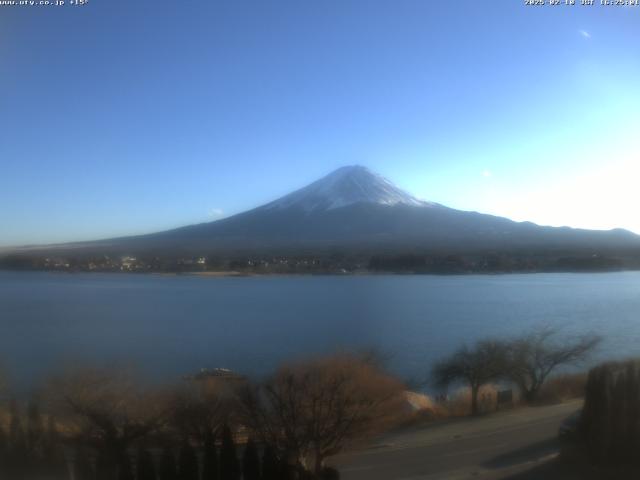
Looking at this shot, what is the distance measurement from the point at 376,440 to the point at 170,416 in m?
1.96

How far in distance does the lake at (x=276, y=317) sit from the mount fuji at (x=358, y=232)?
5.68 feet

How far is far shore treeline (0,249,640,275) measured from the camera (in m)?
17.2

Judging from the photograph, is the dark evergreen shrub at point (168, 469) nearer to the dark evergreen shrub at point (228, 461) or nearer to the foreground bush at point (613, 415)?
the dark evergreen shrub at point (228, 461)

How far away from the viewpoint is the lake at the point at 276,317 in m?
8.44

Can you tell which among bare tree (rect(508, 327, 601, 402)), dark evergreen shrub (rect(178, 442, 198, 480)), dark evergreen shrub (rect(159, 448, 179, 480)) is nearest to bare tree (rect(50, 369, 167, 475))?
dark evergreen shrub (rect(159, 448, 179, 480))

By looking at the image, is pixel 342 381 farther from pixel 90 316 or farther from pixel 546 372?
A: pixel 90 316

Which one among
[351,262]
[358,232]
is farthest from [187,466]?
[358,232]

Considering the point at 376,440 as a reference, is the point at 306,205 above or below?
above

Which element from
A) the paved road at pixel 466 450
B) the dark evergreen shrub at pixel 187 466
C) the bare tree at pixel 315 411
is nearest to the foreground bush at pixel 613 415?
the paved road at pixel 466 450

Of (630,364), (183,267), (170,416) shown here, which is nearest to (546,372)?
(630,364)

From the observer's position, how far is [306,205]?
148 ft

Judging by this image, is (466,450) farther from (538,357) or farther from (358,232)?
(358,232)

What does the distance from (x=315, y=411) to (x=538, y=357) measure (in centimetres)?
445

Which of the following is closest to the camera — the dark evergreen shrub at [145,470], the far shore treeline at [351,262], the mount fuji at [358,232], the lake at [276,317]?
the dark evergreen shrub at [145,470]
